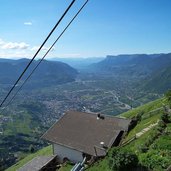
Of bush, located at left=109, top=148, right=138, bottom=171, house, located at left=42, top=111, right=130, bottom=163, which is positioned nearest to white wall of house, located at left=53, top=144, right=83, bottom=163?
house, located at left=42, top=111, right=130, bottom=163

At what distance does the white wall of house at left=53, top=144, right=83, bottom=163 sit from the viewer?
1489 inches

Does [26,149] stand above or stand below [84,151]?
below

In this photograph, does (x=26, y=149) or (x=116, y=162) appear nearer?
(x=116, y=162)

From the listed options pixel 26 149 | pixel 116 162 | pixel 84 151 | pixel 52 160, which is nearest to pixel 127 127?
pixel 84 151

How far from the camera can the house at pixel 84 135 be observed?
Answer: 36.7m

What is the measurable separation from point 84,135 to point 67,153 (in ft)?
11.2

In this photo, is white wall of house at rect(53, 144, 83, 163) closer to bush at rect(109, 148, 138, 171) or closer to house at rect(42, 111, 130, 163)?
house at rect(42, 111, 130, 163)

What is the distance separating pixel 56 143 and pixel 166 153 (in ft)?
75.2

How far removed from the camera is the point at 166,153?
67.3 ft

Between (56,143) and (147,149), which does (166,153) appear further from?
(56,143)

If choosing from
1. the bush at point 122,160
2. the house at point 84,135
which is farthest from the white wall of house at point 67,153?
the bush at point 122,160

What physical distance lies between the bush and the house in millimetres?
12011

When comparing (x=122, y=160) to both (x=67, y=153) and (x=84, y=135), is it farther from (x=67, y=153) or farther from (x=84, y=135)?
(x=67, y=153)

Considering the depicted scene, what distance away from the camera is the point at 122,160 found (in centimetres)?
2095
